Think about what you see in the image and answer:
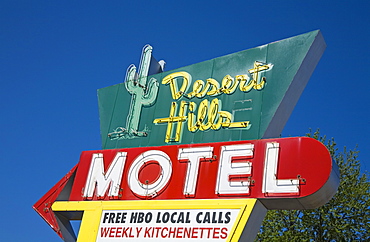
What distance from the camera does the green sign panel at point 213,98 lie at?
37.0 ft

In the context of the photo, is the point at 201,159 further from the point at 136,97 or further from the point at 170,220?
the point at 136,97

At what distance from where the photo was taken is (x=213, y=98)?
40.7 feet

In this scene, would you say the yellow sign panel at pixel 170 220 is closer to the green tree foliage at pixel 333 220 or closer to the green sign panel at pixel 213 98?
the green sign panel at pixel 213 98

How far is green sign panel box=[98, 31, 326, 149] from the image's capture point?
11.3 metres

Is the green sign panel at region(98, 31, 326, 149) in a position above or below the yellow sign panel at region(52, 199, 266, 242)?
above

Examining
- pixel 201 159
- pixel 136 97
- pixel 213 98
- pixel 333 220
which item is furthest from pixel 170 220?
pixel 333 220

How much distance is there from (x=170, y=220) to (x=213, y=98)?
140 inches

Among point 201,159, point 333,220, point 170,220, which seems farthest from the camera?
point 333,220

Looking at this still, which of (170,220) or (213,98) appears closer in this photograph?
(170,220)

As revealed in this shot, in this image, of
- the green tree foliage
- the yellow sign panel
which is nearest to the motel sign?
the yellow sign panel

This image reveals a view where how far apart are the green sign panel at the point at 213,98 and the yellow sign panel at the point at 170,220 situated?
1887 millimetres

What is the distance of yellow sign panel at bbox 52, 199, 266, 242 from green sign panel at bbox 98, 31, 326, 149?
6.19 feet

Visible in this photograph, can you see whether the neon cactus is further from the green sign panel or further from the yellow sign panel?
the yellow sign panel

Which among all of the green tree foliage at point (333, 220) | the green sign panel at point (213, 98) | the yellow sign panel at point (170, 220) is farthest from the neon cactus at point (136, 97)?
the green tree foliage at point (333, 220)
